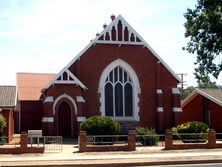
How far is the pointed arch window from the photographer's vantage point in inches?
1547

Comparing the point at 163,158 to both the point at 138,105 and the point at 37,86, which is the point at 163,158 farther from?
the point at 37,86

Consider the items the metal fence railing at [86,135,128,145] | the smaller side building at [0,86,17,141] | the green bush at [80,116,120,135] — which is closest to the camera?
the metal fence railing at [86,135,128,145]

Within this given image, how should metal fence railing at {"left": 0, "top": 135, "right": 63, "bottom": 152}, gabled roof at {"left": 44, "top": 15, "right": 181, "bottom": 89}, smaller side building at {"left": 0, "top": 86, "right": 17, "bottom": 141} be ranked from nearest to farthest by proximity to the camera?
1. metal fence railing at {"left": 0, "top": 135, "right": 63, "bottom": 152}
2. smaller side building at {"left": 0, "top": 86, "right": 17, "bottom": 141}
3. gabled roof at {"left": 44, "top": 15, "right": 181, "bottom": 89}

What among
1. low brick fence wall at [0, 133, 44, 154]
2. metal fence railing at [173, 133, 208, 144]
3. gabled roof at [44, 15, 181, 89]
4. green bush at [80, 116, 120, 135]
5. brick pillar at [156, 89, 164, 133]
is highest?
gabled roof at [44, 15, 181, 89]

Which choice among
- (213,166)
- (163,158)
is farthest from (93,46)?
(213,166)

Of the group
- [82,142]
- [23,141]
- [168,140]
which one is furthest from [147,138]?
[23,141]

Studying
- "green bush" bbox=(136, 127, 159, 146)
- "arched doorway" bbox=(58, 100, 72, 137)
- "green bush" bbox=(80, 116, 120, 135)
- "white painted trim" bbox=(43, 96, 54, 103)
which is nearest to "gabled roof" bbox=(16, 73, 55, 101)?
"arched doorway" bbox=(58, 100, 72, 137)

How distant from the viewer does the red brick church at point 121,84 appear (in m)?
38.3

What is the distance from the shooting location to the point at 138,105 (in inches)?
1566

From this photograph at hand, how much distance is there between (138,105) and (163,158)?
50.8 ft

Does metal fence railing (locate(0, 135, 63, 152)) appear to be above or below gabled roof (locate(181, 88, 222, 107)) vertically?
below

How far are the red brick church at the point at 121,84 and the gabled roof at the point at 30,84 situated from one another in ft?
12.8

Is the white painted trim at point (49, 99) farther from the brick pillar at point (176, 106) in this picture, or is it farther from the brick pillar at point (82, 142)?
the brick pillar at point (176, 106)

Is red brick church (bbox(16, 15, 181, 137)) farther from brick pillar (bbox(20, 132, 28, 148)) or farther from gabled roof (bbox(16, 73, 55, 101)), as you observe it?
brick pillar (bbox(20, 132, 28, 148))
